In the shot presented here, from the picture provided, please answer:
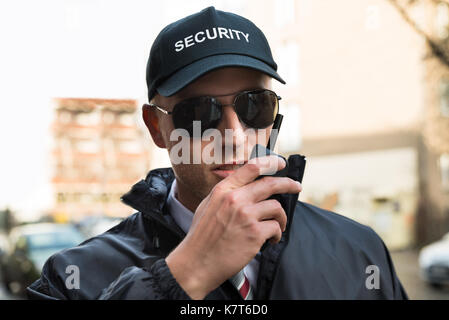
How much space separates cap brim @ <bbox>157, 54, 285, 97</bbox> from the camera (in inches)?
54.7

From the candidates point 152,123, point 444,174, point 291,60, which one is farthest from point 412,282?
point 152,123

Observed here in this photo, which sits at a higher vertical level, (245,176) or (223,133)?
(223,133)

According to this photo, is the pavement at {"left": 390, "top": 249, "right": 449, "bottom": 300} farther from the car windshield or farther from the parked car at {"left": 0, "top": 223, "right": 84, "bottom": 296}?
the parked car at {"left": 0, "top": 223, "right": 84, "bottom": 296}

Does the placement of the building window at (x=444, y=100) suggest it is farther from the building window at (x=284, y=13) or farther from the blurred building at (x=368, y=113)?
the building window at (x=284, y=13)

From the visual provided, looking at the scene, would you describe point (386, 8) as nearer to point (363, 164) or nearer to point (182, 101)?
point (363, 164)

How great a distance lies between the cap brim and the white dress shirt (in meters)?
0.35

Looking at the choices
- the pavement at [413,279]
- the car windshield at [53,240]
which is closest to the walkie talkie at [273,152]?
the pavement at [413,279]

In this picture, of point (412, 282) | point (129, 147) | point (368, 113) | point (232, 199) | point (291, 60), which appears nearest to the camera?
point (232, 199)

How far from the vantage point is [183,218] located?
5.20 ft

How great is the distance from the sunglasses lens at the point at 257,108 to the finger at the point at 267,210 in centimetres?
39

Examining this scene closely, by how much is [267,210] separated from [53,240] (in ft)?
35.7

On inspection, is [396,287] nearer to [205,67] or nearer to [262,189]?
[262,189]
